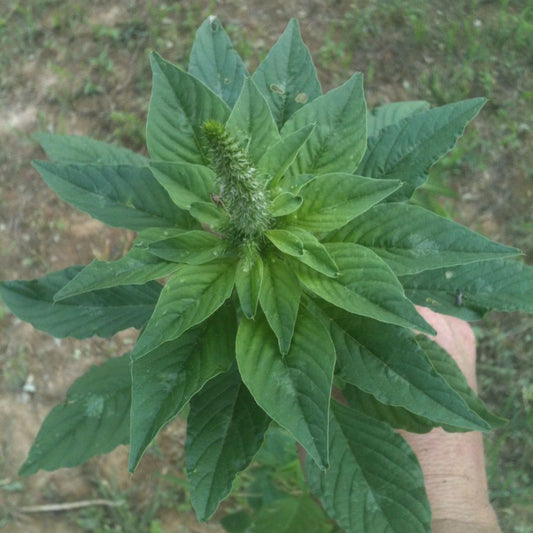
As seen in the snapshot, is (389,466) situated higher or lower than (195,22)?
lower

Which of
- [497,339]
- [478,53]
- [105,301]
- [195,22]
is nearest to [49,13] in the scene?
[195,22]

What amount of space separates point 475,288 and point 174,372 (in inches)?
37.5

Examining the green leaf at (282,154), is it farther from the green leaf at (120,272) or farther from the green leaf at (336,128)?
the green leaf at (120,272)

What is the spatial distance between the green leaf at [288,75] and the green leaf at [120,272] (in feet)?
2.23

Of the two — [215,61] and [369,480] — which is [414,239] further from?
[215,61]

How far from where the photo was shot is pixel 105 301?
6.64ft

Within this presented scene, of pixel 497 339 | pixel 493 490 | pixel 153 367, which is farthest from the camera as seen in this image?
pixel 497 339

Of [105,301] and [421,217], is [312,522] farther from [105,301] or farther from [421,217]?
[421,217]

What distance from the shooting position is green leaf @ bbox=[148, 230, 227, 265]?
61.5 inches

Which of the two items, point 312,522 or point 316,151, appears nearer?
point 316,151

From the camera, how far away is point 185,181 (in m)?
1.65

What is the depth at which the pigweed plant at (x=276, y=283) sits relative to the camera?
4.85 feet

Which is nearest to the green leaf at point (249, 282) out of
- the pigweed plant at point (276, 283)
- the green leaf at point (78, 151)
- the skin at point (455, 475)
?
the pigweed plant at point (276, 283)

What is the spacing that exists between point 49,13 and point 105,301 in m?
3.88
